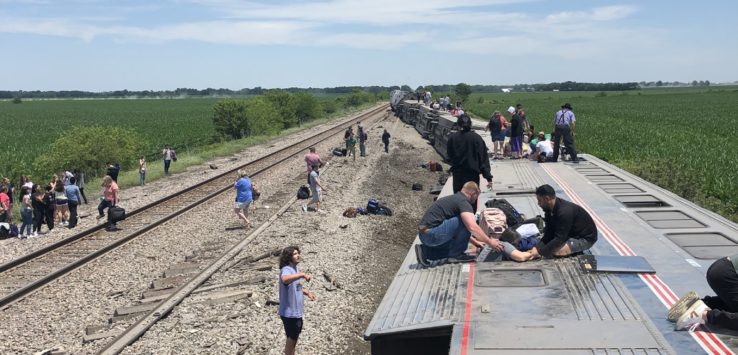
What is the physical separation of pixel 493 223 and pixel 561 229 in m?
0.90

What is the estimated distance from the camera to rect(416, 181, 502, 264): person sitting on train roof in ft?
25.2

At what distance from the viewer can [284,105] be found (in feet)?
202

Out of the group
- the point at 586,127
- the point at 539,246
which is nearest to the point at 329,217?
the point at 539,246

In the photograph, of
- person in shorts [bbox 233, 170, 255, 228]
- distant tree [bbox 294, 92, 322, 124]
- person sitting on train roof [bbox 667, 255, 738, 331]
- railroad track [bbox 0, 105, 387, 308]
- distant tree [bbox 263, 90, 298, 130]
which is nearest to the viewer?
person sitting on train roof [bbox 667, 255, 738, 331]

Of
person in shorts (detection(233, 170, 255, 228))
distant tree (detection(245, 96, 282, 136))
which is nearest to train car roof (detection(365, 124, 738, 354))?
person in shorts (detection(233, 170, 255, 228))

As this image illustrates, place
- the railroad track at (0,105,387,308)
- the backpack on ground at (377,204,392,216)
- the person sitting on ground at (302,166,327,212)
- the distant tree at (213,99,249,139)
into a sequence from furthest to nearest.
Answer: the distant tree at (213,99,249,139)
the backpack on ground at (377,204,392,216)
the person sitting on ground at (302,166,327,212)
the railroad track at (0,105,387,308)

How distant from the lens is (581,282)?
21.6 ft

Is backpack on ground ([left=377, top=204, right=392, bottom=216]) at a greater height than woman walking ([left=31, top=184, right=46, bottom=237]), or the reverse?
woman walking ([left=31, top=184, right=46, bottom=237])

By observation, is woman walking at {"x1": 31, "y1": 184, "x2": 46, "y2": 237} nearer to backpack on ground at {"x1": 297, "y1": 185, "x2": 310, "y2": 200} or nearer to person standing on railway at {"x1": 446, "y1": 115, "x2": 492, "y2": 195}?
backpack on ground at {"x1": 297, "y1": 185, "x2": 310, "y2": 200}

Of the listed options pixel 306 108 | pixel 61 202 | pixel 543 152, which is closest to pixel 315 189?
pixel 543 152

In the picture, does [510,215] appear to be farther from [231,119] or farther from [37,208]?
[231,119]

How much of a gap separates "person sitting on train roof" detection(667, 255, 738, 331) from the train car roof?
8 cm

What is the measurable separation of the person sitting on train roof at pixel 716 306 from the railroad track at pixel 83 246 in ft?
31.8

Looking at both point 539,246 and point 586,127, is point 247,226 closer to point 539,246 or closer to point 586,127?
point 539,246
